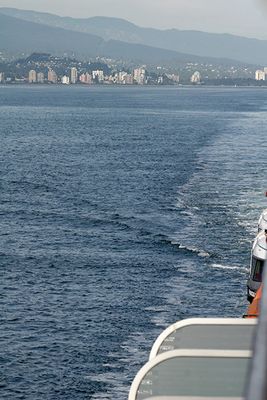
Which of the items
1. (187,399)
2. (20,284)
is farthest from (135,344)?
(187,399)

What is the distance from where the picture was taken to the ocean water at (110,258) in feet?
122

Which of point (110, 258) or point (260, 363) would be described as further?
point (110, 258)

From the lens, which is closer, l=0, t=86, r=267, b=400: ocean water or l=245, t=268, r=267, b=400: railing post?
l=245, t=268, r=267, b=400: railing post

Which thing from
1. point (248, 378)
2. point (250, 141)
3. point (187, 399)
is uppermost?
point (248, 378)

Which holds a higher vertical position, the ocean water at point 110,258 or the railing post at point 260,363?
the railing post at point 260,363

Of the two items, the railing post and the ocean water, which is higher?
the railing post

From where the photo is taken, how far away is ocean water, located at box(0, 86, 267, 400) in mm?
37219

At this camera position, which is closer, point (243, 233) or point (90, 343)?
point (90, 343)

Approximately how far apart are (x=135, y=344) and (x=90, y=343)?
1.79m

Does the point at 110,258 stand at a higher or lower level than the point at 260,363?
lower

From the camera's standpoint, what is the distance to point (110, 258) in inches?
2159

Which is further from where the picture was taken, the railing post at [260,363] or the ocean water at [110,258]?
the ocean water at [110,258]

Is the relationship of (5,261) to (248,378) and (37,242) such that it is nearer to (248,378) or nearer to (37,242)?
(37,242)

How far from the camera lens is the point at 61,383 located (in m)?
35.0
